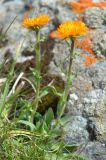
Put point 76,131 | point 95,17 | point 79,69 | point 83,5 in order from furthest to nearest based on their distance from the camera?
point 83,5 < point 95,17 < point 79,69 < point 76,131

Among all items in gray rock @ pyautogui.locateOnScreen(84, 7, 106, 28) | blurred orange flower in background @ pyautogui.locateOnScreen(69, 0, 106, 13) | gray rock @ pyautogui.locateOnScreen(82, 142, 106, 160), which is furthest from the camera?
blurred orange flower in background @ pyautogui.locateOnScreen(69, 0, 106, 13)

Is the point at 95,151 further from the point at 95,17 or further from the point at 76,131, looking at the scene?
the point at 95,17

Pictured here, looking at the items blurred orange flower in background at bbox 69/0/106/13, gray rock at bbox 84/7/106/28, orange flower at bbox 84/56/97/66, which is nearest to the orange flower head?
orange flower at bbox 84/56/97/66

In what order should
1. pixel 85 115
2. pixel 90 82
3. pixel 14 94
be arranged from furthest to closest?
1. pixel 90 82
2. pixel 85 115
3. pixel 14 94

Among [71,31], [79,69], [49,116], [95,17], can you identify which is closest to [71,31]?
[71,31]

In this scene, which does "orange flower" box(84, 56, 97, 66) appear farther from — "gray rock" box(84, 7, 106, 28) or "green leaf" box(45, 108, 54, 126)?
"green leaf" box(45, 108, 54, 126)

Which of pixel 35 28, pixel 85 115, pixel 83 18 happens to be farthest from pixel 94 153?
pixel 83 18

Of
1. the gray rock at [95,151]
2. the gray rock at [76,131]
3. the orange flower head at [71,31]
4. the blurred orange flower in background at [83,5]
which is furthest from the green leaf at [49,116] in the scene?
the blurred orange flower in background at [83,5]

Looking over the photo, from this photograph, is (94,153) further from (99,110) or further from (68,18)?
(68,18)
